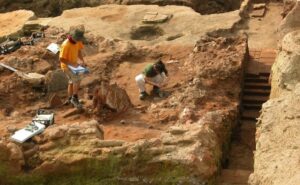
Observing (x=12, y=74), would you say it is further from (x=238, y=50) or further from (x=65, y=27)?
(x=238, y=50)

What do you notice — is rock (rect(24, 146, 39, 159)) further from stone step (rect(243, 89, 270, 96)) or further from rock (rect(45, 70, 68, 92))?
stone step (rect(243, 89, 270, 96))

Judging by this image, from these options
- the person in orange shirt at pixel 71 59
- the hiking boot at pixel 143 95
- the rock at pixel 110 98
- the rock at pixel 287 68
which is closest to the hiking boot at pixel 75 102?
the person in orange shirt at pixel 71 59

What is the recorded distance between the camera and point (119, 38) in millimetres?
11555

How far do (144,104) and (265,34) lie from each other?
12.1 feet

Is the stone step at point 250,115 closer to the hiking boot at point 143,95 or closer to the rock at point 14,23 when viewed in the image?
the hiking boot at point 143,95

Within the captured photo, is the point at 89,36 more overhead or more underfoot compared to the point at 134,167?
more overhead

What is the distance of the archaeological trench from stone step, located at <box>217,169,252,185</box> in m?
0.03

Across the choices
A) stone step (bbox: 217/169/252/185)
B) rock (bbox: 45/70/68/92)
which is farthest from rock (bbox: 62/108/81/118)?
stone step (bbox: 217/169/252/185)

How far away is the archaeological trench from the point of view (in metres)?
6.64

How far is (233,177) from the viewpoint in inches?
283

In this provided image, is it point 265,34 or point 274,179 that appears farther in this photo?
point 265,34

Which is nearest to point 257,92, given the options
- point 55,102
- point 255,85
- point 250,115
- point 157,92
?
point 255,85

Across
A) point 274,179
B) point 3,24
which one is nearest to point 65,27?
point 3,24

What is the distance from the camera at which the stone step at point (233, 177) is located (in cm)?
692
